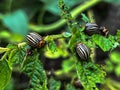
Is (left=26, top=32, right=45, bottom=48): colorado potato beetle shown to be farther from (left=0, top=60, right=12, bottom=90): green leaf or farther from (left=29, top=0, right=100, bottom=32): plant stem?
(left=29, top=0, right=100, bottom=32): plant stem

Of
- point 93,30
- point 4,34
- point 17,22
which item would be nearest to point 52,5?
point 17,22

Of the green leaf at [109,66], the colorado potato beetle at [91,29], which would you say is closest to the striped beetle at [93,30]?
the colorado potato beetle at [91,29]

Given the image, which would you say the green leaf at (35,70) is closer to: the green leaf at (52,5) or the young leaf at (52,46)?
the young leaf at (52,46)

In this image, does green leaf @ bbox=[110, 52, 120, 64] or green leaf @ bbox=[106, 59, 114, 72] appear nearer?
green leaf @ bbox=[106, 59, 114, 72]

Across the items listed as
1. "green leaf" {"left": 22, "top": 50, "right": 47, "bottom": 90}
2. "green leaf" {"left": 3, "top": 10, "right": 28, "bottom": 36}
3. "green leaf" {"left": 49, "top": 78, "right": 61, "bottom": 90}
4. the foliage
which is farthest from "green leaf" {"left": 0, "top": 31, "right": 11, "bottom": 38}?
"green leaf" {"left": 22, "top": 50, "right": 47, "bottom": 90}

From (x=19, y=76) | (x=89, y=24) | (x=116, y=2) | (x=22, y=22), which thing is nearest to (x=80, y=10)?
(x=116, y=2)

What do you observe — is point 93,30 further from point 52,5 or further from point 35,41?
point 52,5
